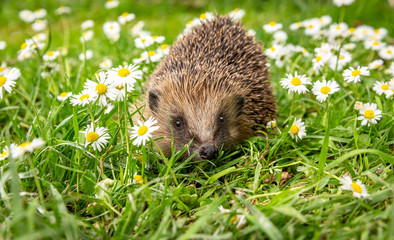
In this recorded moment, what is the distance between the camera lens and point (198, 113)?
148 inches

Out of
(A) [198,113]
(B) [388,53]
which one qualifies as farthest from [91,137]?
(B) [388,53]

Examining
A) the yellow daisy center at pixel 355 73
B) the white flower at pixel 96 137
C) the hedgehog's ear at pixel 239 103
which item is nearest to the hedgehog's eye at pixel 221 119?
the hedgehog's ear at pixel 239 103

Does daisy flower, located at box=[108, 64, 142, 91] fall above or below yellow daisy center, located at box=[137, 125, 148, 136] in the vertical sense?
above

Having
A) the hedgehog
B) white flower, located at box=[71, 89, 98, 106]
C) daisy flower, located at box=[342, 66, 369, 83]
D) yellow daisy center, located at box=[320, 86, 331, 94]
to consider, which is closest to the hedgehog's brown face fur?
the hedgehog

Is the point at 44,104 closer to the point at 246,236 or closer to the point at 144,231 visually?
the point at 144,231

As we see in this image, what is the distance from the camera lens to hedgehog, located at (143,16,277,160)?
3.72 m

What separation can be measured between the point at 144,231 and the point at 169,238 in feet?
1.02

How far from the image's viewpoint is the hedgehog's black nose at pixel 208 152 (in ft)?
11.0

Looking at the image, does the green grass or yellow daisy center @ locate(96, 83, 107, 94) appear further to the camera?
yellow daisy center @ locate(96, 83, 107, 94)

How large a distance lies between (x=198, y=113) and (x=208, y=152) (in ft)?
1.87

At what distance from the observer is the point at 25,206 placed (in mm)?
2471

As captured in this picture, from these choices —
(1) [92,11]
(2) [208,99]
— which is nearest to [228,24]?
(2) [208,99]

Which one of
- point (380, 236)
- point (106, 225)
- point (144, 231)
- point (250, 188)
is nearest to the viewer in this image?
point (380, 236)

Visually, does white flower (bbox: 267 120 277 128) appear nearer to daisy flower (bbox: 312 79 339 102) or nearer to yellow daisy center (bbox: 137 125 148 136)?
daisy flower (bbox: 312 79 339 102)
